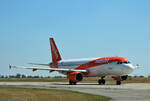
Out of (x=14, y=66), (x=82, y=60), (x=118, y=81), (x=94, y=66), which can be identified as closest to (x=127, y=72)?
(x=118, y=81)

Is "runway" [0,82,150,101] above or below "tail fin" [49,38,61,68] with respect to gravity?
below

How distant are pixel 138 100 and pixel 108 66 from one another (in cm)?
3039

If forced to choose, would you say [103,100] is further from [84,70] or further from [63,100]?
[84,70]

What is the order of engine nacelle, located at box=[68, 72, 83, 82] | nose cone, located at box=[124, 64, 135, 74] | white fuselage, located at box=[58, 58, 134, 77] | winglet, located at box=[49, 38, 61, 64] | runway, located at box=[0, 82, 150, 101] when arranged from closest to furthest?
runway, located at box=[0, 82, 150, 101] → nose cone, located at box=[124, 64, 135, 74] → white fuselage, located at box=[58, 58, 134, 77] → engine nacelle, located at box=[68, 72, 83, 82] → winglet, located at box=[49, 38, 61, 64]

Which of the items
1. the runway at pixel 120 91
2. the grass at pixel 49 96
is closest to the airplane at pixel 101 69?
the runway at pixel 120 91

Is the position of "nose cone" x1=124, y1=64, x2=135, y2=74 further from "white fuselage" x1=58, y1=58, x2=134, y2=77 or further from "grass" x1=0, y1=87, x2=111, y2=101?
"grass" x1=0, y1=87, x2=111, y2=101

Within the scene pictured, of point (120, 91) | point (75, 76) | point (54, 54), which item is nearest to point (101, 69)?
point (75, 76)

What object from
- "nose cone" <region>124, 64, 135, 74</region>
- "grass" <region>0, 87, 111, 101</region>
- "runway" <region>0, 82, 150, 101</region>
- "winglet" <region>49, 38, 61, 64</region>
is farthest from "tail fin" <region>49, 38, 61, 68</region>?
"grass" <region>0, 87, 111, 101</region>

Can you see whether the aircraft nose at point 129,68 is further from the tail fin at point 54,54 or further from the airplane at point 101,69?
the tail fin at point 54,54

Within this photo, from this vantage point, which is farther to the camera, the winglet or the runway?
the winglet

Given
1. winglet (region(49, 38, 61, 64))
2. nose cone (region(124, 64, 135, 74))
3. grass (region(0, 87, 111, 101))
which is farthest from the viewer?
winglet (region(49, 38, 61, 64))

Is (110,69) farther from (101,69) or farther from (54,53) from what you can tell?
(54,53)

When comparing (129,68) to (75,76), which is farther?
(75,76)

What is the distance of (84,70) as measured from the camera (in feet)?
185
